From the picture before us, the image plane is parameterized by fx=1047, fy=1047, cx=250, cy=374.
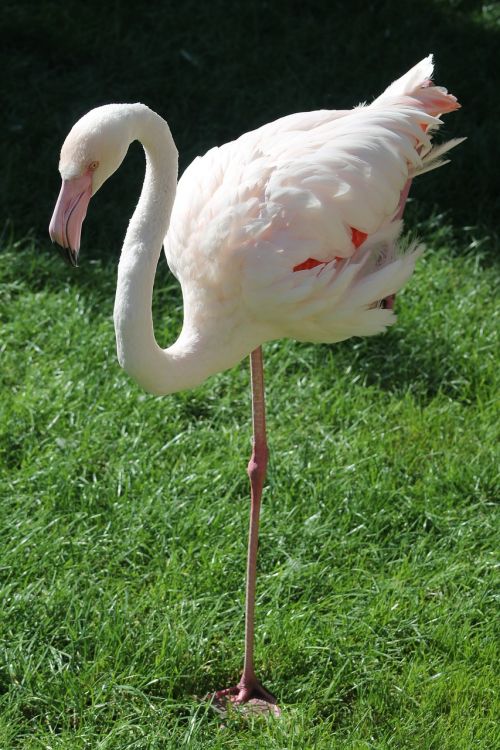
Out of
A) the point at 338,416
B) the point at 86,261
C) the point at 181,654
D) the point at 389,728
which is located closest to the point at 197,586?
the point at 181,654

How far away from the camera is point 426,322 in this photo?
4.77 metres

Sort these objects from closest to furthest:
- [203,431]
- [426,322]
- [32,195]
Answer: [203,431] → [426,322] → [32,195]

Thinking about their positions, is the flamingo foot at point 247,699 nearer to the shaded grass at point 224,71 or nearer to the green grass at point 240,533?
the green grass at point 240,533

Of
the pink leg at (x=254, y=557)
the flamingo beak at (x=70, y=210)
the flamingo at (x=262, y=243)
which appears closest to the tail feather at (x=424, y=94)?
the flamingo at (x=262, y=243)

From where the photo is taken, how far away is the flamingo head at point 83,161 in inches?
105

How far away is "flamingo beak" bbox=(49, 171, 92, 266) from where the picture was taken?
2697mm

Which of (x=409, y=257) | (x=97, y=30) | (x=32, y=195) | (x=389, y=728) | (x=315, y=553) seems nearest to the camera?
(x=389, y=728)

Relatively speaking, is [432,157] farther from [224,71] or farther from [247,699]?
[224,71]

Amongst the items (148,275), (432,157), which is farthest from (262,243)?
(432,157)

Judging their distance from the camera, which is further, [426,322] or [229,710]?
[426,322]

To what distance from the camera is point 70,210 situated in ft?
8.86

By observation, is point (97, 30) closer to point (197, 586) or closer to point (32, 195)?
point (32, 195)

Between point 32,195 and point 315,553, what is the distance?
2.63 meters

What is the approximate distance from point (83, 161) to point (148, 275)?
1.16 feet
